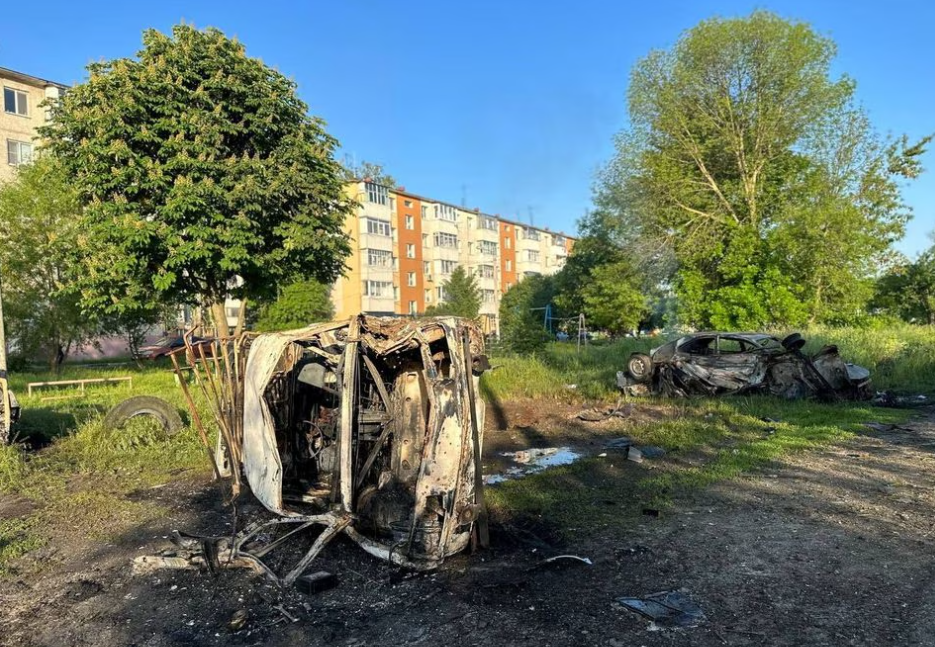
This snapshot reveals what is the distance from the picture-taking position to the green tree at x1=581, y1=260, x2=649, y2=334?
39156 millimetres

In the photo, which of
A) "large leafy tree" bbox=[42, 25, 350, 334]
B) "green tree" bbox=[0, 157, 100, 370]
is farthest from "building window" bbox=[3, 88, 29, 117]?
"large leafy tree" bbox=[42, 25, 350, 334]

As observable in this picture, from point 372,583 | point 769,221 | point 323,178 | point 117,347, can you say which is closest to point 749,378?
point 372,583

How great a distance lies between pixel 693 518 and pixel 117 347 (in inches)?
1742

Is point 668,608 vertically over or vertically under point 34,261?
under

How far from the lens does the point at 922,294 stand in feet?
125

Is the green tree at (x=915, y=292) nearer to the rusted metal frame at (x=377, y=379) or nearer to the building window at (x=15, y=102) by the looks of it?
the rusted metal frame at (x=377, y=379)

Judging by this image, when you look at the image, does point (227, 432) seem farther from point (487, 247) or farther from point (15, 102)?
point (487, 247)

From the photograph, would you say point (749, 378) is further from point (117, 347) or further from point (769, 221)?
point (117, 347)

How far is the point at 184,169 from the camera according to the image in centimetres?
1605

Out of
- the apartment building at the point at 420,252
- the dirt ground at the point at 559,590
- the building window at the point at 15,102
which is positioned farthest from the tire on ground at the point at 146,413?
the building window at the point at 15,102

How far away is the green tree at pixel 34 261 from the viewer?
20047mm

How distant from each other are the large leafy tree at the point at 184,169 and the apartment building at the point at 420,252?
23.0m

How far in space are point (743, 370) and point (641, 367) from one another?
2.15 meters

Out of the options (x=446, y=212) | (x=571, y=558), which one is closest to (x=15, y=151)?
(x=446, y=212)
